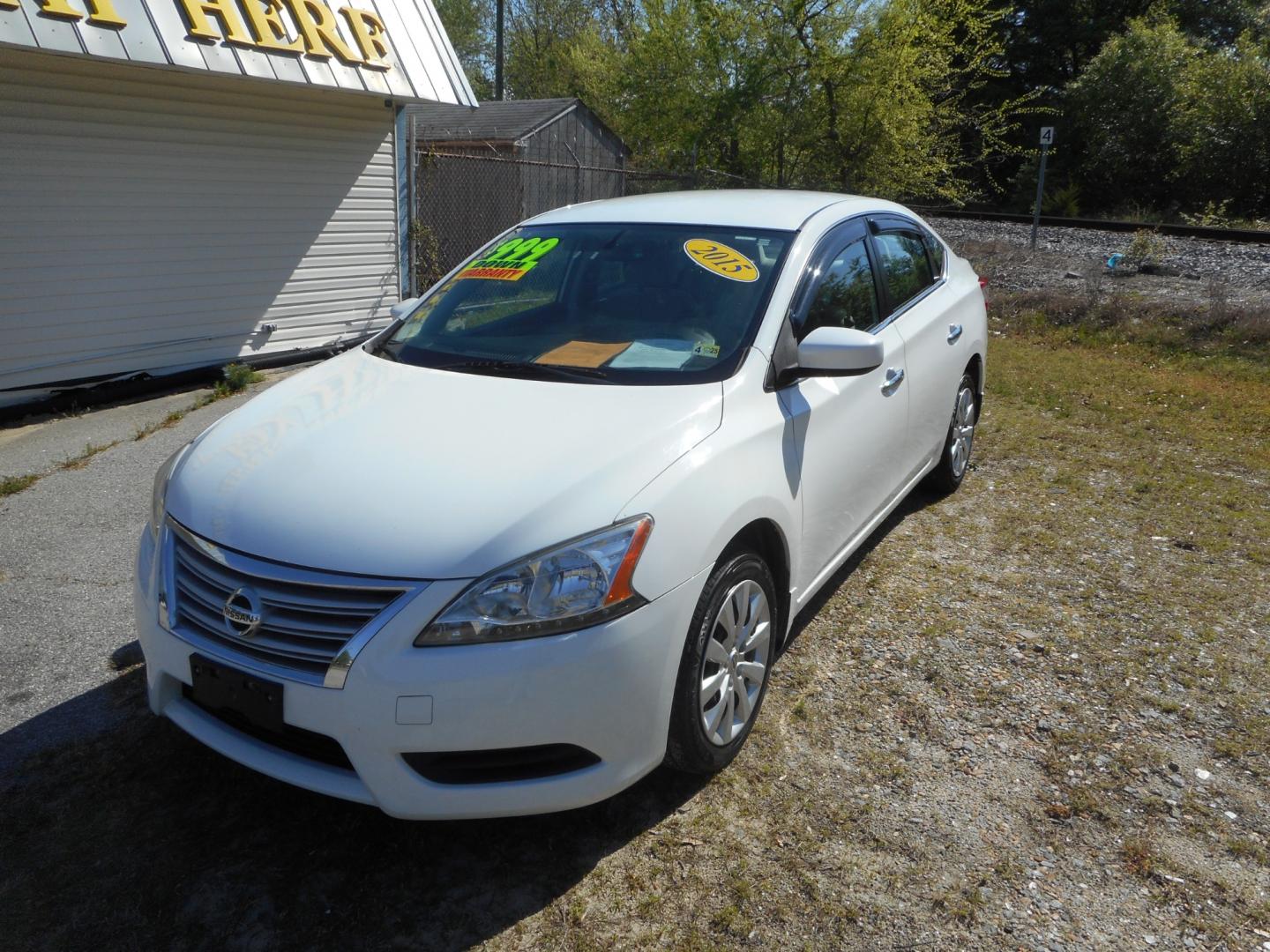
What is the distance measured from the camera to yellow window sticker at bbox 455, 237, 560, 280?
3.97 metres

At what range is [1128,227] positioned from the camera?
18922 millimetres

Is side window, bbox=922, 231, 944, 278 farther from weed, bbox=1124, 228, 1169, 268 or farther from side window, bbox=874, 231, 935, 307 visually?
weed, bbox=1124, 228, 1169, 268

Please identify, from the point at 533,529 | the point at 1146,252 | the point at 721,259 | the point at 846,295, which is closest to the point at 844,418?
the point at 846,295

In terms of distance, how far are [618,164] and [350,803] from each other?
24.1 m

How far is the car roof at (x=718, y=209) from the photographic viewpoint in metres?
3.84

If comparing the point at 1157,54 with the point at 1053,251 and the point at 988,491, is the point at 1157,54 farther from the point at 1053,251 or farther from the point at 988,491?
the point at 988,491

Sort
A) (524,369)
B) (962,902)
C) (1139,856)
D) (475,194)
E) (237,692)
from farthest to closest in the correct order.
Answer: (475,194) → (524,369) → (1139,856) → (962,902) → (237,692)

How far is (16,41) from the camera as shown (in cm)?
602

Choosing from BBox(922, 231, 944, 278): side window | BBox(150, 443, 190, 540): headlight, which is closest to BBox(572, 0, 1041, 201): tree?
BBox(922, 231, 944, 278): side window

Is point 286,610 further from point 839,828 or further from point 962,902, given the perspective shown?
point 962,902

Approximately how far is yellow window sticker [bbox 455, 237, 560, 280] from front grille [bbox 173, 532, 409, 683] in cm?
186

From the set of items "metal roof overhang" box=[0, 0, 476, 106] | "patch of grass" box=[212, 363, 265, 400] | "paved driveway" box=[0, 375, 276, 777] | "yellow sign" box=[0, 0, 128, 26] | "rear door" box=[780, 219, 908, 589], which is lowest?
"patch of grass" box=[212, 363, 265, 400]

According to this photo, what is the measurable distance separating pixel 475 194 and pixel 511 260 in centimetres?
1072

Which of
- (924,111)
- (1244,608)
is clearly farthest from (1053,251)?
(1244,608)
